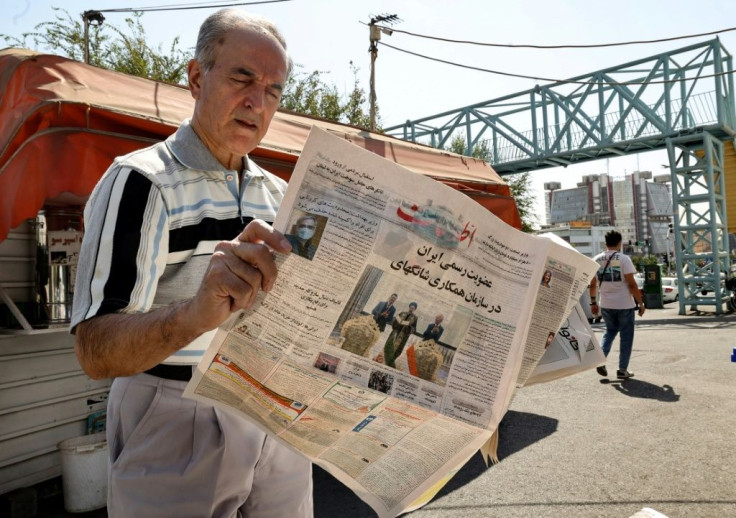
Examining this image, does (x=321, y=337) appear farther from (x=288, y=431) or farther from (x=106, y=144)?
(x=106, y=144)

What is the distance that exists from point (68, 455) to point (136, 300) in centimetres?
323

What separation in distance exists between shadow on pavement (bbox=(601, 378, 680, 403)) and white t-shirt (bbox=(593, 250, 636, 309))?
3.03ft

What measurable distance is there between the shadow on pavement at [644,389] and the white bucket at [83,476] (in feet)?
17.6

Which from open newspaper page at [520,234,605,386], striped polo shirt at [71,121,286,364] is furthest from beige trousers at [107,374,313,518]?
open newspaper page at [520,234,605,386]

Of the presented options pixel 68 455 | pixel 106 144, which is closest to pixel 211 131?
pixel 106 144

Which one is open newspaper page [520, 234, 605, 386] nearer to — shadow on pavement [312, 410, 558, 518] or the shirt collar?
the shirt collar

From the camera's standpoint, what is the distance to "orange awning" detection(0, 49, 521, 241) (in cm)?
262

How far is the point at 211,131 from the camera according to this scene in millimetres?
1275

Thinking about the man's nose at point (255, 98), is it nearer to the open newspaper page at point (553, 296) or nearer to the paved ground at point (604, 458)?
the open newspaper page at point (553, 296)

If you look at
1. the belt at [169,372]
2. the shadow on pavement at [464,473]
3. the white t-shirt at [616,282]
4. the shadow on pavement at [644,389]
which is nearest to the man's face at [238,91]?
the belt at [169,372]

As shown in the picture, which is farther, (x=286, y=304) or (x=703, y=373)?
(x=703, y=373)

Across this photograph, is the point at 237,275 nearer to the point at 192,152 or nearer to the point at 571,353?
the point at 192,152

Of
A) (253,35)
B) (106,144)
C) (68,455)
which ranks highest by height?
(106,144)

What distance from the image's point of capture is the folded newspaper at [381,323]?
105 centimetres
